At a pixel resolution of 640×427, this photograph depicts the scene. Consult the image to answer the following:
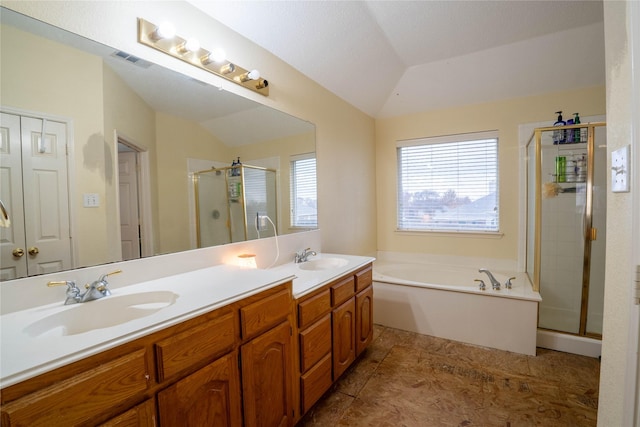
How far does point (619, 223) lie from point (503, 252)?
2656 mm

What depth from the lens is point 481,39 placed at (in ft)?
7.95

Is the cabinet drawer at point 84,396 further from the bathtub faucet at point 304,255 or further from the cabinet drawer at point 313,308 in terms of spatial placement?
the bathtub faucet at point 304,255

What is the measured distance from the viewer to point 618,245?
0.82 metres

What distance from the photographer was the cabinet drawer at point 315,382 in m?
1.53

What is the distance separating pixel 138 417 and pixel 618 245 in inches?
59.3

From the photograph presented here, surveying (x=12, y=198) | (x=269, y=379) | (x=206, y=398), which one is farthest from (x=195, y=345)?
(x=12, y=198)

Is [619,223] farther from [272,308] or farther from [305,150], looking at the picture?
[305,150]

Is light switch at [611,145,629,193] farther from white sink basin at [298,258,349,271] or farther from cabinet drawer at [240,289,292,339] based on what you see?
white sink basin at [298,258,349,271]

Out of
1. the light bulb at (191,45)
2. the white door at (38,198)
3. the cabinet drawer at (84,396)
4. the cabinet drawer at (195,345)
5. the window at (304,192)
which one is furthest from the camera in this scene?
the window at (304,192)

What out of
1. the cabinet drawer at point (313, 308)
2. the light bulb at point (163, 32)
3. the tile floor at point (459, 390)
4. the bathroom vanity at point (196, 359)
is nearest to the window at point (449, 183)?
the tile floor at point (459, 390)

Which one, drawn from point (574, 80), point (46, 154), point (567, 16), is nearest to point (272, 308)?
point (46, 154)

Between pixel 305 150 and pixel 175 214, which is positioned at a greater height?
pixel 305 150

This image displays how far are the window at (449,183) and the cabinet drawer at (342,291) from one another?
6.41ft

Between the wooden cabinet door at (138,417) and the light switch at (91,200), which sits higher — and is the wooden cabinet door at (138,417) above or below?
below
